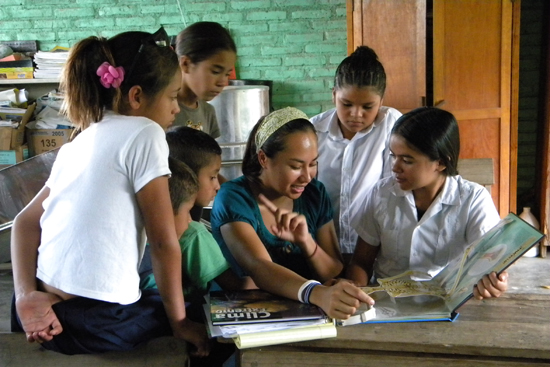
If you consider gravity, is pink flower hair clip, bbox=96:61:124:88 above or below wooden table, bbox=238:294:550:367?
above

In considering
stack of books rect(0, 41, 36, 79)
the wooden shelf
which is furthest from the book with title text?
stack of books rect(0, 41, 36, 79)

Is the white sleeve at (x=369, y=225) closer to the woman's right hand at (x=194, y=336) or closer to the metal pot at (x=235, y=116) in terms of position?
the woman's right hand at (x=194, y=336)

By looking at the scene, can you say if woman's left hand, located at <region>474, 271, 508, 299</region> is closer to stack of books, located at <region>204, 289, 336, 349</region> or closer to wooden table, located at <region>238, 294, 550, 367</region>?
wooden table, located at <region>238, 294, 550, 367</region>

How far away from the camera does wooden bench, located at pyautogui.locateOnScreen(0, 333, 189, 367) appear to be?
1.31 metres

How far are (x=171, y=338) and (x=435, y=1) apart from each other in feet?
11.0

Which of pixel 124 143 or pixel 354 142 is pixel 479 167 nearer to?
pixel 354 142

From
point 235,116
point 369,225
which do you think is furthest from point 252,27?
point 369,225

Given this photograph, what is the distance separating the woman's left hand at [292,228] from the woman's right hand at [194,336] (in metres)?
0.39

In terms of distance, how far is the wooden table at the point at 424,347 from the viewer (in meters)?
1.14

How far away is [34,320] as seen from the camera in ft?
4.09

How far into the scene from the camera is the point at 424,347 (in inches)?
45.4

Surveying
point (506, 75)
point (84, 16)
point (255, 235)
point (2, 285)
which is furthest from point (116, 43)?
point (84, 16)

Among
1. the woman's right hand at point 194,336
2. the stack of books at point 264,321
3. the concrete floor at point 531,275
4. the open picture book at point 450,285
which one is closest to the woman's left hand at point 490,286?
the open picture book at point 450,285

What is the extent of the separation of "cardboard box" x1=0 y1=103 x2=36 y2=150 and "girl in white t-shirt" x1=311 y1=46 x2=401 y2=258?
362cm
